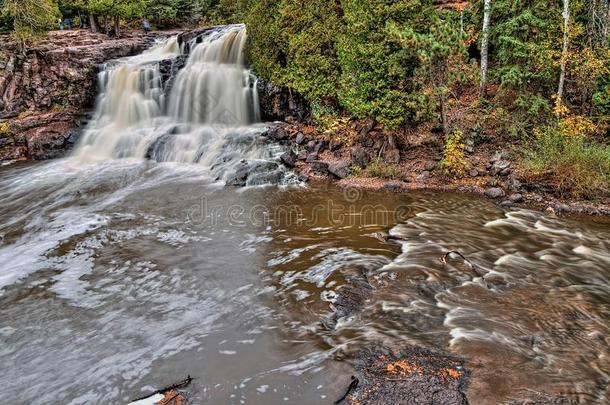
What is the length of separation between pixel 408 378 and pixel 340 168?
890cm

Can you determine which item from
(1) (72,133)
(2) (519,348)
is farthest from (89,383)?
(1) (72,133)

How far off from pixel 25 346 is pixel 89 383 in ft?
4.57

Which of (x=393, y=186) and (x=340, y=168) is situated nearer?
(x=393, y=186)

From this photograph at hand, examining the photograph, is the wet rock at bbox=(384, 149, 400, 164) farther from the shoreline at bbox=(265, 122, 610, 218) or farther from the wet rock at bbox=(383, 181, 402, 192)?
the wet rock at bbox=(383, 181, 402, 192)

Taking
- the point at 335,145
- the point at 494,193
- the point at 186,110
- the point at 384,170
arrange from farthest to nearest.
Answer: the point at 186,110 < the point at 335,145 < the point at 384,170 < the point at 494,193

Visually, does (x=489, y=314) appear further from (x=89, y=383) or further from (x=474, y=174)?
(x=474, y=174)

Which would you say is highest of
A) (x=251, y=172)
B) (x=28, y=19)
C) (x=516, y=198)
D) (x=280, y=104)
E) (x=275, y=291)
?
Answer: (x=28, y=19)

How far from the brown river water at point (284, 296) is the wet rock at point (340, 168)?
1683mm

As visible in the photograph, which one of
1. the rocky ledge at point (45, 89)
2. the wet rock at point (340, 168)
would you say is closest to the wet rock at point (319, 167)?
the wet rock at point (340, 168)

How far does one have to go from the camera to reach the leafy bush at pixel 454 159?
11.6 meters

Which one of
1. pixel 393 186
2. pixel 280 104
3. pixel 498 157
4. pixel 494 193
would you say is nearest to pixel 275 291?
pixel 393 186

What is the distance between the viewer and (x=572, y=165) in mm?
10453

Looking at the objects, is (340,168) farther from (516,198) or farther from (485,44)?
(485,44)

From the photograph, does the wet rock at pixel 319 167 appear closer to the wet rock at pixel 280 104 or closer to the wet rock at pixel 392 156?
the wet rock at pixel 392 156
